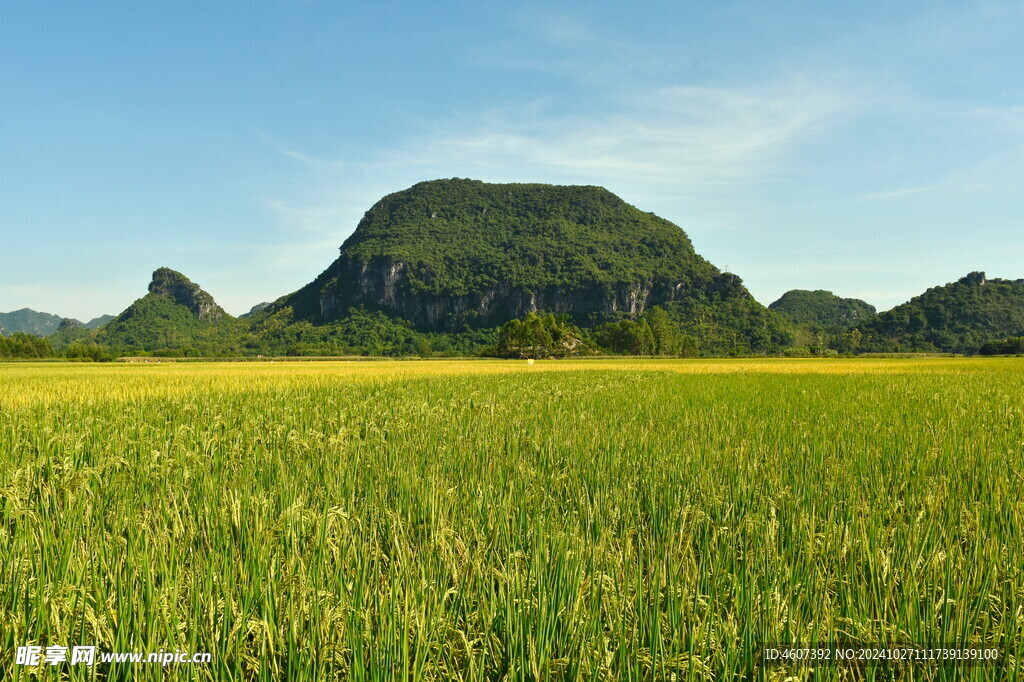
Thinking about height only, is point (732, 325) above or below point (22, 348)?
above

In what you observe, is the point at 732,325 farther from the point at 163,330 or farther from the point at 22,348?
the point at 163,330

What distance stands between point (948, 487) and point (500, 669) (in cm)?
420

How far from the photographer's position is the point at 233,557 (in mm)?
2709

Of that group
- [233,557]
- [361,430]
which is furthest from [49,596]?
[361,430]

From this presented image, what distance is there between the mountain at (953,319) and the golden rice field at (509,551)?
157087 mm

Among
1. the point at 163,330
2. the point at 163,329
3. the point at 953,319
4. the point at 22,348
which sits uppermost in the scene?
the point at 163,329

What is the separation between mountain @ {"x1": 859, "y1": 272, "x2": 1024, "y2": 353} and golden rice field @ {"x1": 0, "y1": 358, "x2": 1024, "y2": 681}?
6185 inches

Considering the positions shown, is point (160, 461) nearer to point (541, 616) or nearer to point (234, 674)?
point (234, 674)

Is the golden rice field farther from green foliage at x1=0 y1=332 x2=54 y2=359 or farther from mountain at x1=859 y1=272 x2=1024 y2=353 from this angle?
mountain at x1=859 y1=272 x2=1024 y2=353

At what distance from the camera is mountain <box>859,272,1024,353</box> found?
133375mm

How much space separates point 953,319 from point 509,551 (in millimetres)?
176383

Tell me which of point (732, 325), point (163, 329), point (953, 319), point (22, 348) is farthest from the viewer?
point (163, 329)

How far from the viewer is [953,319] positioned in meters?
139

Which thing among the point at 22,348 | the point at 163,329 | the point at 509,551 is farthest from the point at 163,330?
the point at 509,551
